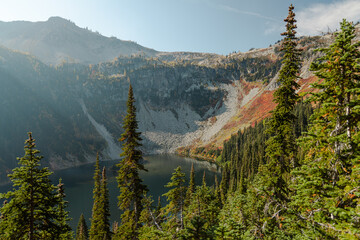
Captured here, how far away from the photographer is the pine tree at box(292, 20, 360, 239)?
6.83 meters

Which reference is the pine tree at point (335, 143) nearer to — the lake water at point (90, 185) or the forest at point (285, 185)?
the forest at point (285, 185)

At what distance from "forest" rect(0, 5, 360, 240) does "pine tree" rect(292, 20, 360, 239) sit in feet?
0.11

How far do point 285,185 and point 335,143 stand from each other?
30.0ft

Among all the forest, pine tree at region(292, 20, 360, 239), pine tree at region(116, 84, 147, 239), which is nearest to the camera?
pine tree at region(292, 20, 360, 239)

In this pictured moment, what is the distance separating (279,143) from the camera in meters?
15.6

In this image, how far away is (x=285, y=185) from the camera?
15398 millimetres

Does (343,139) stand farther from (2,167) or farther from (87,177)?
(2,167)

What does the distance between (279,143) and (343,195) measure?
934 cm

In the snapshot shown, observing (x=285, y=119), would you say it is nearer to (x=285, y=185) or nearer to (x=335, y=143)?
(x=285, y=185)

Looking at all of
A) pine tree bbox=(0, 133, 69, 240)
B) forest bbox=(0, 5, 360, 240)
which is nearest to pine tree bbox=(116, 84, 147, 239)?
forest bbox=(0, 5, 360, 240)

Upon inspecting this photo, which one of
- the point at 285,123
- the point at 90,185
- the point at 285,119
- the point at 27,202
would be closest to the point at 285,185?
the point at 285,123

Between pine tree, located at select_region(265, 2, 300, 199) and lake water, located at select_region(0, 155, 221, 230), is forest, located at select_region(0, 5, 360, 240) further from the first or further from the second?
lake water, located at select_region(0, 155, 221, 230)

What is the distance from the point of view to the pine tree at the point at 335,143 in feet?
22.4

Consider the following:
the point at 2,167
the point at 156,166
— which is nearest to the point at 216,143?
the point at 156,166
